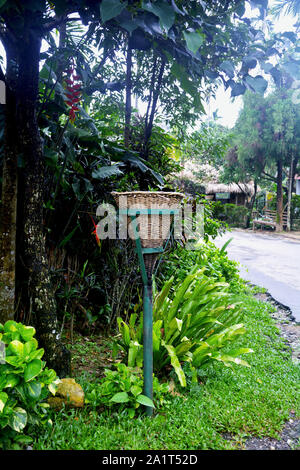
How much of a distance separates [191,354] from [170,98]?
2764 mm

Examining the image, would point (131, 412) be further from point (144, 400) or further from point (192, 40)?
point (192, 40)

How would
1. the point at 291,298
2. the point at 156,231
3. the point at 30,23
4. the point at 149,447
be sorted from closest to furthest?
the point at 30,23
the point at 149,447
the point at 156,231
the point at 291,298

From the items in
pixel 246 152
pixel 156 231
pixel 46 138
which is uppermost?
pixel 246 152

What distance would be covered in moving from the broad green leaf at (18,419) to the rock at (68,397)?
0.48 meters

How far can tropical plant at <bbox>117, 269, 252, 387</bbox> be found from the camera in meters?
2.38

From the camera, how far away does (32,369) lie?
1534 mm

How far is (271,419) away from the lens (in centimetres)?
212

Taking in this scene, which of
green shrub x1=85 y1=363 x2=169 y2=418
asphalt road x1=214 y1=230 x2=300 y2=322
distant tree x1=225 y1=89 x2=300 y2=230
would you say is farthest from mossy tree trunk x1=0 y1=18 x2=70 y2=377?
distant tree x1=225 y1=89 x2=300 y2=230

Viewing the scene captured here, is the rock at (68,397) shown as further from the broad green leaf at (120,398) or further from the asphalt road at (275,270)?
the asphalt road at (275,270)

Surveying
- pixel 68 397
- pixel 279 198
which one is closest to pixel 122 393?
pixel 68 397

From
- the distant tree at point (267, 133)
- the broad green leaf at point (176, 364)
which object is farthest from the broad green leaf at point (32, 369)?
the distant tree at point (267, 133)
